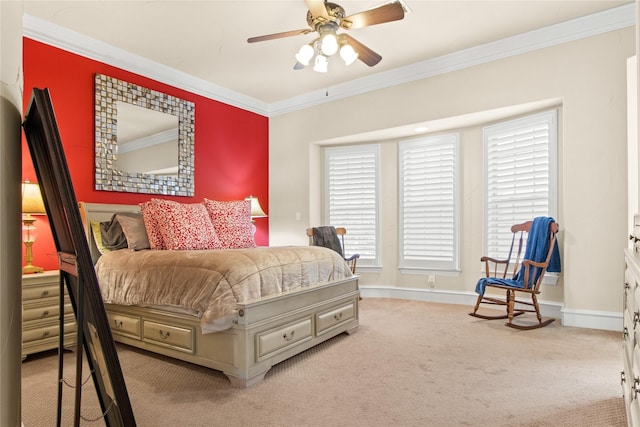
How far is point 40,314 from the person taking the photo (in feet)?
9.33

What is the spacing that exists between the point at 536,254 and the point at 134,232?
148 inches

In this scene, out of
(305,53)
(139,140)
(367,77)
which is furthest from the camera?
(367,77)

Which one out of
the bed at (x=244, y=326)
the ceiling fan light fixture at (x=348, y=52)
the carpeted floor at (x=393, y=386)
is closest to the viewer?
the carpeted floor at (x=393, y=386)

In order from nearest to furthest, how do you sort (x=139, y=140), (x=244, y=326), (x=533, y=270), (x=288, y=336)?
(x=244, y=326), (x=288, y=336), (x=533, y=270), (x=139, y=140)

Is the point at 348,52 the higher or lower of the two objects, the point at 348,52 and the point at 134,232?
the higher

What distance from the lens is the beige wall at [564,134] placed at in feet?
11.0

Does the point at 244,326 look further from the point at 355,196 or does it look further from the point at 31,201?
the point at 355,196

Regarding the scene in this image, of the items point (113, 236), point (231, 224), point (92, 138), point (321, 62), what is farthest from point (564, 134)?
point (92, 138)

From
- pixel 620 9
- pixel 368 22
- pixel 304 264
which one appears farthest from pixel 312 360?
pixel 620 9

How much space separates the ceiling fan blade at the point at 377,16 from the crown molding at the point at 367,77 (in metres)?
1.89

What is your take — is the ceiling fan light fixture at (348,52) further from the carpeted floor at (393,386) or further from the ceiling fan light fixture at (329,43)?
the carpeted floor at (393,386)

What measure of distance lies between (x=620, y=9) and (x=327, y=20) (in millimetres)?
2687

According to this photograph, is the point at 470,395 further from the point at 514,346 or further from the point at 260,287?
the point at 260,287

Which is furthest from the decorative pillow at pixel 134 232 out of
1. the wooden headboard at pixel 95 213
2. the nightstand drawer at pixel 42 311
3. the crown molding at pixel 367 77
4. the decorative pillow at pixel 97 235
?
the crown molding at pixel 367 77
